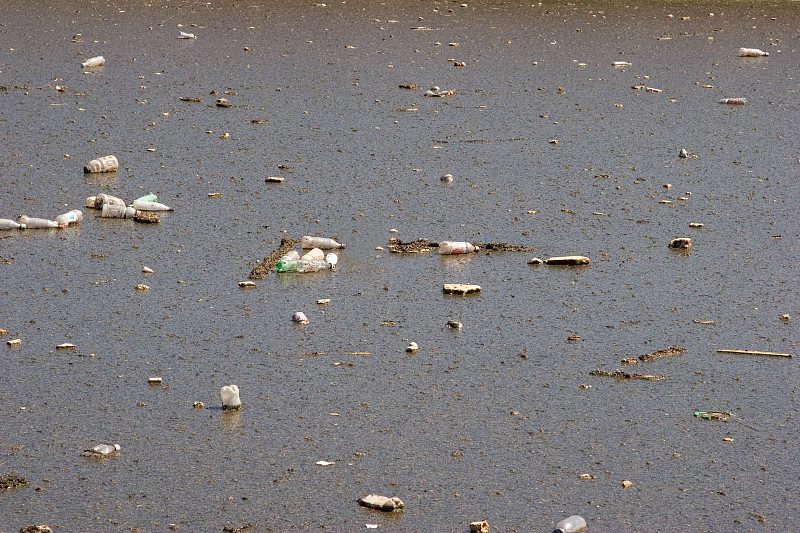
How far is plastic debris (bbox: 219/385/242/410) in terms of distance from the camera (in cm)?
405

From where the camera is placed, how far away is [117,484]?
137 inches

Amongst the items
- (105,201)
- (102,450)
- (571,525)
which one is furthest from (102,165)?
(571,525)

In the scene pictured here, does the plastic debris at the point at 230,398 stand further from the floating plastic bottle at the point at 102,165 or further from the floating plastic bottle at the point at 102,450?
the floating plastic bottle at the point at 102,165

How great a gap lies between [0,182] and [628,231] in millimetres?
4078

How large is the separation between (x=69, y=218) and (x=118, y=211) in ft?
1.03

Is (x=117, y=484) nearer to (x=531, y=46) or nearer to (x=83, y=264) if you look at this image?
(x=83, y=264)

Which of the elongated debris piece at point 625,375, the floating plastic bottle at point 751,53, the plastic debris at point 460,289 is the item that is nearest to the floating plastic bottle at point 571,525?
the elongated debris piece at point 625,375

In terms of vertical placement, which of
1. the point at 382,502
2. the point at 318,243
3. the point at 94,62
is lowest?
the point at 94,62

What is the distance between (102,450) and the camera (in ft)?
12.1

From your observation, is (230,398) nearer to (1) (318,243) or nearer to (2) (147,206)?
(1) (318,243)

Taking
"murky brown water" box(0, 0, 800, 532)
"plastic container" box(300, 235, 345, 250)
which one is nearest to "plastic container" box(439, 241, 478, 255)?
"murky brown water" box(0, 0, 800, 532)

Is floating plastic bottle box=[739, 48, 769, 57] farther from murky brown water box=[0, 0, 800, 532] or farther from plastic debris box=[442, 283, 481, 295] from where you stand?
plastic debris box=[442, 283, 481, 295]

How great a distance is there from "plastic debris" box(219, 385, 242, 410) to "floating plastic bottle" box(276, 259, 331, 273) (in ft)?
4.94

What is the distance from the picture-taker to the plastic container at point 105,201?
6.25m
